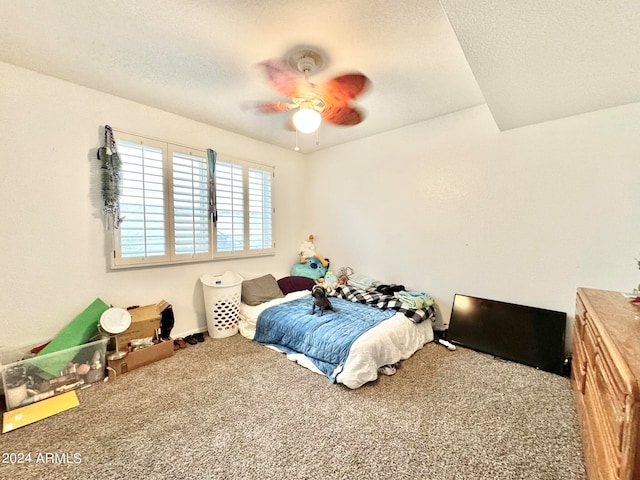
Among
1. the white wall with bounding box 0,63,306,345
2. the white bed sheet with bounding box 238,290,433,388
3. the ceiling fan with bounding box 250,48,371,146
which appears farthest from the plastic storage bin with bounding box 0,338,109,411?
the ceiling fan with bounding box 250,48,371,146

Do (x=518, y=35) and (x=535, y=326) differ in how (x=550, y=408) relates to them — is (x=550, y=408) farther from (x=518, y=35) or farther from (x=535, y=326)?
(x=518, y=35)

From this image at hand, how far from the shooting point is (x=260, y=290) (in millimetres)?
3303

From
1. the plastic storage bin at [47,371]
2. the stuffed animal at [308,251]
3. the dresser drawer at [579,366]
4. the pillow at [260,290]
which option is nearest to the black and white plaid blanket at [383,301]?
the stuffed animal at [308,251]

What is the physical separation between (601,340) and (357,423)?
1362mm

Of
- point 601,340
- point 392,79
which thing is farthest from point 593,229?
point 392,79

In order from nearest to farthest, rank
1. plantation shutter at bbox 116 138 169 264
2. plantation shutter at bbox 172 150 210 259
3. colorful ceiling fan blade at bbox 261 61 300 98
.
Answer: colorful ceiling fan blade at bbox 261 61 300 98 → plantation shutter at bbox 116 138 169 264 → plantation shutter at bbox 172 150 210 259

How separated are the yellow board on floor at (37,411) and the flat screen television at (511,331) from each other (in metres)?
3.29

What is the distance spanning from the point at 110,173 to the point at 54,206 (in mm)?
496

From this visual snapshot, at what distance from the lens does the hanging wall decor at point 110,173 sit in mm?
2336

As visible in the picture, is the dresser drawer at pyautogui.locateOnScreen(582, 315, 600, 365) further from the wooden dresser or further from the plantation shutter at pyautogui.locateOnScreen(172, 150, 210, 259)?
the plantation shutter at pyautogui.locateOnScreen(172, 150, 210, 259)

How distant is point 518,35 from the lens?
4.36 feet

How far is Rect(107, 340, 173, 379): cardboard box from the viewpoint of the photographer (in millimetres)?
2174

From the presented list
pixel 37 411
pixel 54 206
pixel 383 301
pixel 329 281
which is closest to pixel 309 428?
pixel 383 301

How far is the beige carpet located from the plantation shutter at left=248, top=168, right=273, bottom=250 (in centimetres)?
180
